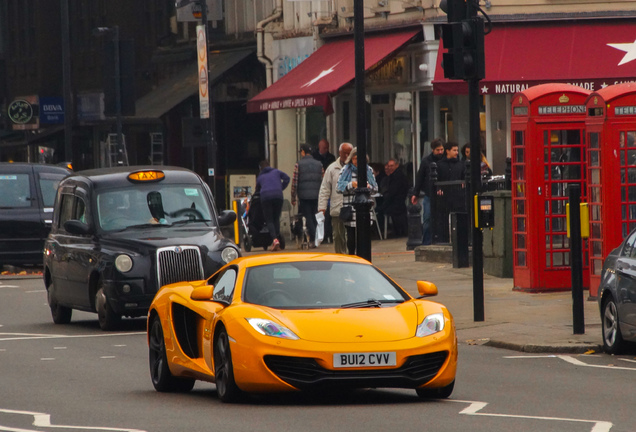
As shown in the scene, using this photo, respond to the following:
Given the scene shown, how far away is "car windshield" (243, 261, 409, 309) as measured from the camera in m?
11.2

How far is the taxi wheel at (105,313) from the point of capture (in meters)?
17.3

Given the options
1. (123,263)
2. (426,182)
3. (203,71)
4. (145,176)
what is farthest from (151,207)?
(203,71)

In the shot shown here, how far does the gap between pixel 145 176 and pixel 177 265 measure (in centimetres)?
180

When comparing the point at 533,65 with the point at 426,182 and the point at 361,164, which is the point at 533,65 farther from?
the point at 361,164

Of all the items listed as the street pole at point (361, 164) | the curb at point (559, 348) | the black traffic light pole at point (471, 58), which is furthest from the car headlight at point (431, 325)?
the street pole at point (361, 164)

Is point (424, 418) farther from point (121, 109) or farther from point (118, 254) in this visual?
point (121, 109)

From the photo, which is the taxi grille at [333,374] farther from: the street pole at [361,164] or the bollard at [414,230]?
the bollard at [414,230]

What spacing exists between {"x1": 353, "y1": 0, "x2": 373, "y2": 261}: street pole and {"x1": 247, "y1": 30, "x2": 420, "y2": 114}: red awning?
10.3m

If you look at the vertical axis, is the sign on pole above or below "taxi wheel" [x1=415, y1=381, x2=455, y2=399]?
above

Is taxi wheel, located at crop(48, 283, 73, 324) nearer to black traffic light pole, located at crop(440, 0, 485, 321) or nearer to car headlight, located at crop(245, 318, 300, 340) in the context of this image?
black traffic light pole, located at crop(440, 0, 485, 321)

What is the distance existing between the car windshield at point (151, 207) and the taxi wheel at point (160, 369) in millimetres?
5763

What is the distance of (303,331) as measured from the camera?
10508 mm

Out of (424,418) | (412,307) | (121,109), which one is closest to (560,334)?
(412,307)

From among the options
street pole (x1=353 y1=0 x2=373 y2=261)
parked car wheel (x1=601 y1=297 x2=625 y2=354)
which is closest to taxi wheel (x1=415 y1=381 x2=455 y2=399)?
parked car wheel (x1=601 y1=297 x2=625 y2=354)
